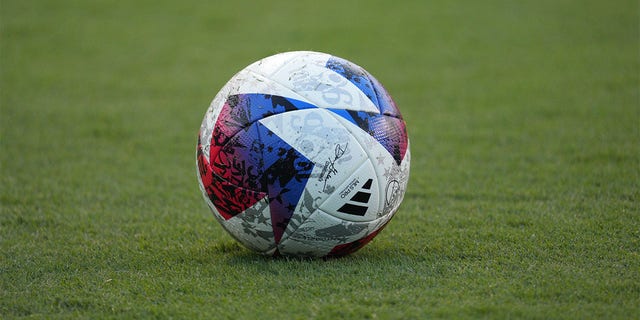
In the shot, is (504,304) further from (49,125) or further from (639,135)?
(49,125)

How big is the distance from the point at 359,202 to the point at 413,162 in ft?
13.0

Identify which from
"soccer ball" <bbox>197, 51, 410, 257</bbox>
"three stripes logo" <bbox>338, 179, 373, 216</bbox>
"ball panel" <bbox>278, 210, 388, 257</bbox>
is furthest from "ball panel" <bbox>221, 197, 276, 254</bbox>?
"three stripes logo" <bbox>338, 179, 373, 216</bbox>

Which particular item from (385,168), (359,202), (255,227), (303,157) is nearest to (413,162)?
(385,168)

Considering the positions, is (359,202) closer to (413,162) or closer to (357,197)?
(357,197)

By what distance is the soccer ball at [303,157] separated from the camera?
5426 mm

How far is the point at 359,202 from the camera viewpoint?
219 inches

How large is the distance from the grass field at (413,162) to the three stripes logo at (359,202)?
0.42 meters

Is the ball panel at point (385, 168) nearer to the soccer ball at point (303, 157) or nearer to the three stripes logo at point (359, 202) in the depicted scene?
the soccer ball at point (303, 157)

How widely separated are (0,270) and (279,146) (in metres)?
2.33

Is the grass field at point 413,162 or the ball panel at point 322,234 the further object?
the ball panel at point 322,234

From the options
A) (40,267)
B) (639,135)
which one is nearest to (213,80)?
(639,135)

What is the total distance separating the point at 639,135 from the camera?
9836mm

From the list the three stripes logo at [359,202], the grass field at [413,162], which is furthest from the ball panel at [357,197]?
the grass field at [413,162]

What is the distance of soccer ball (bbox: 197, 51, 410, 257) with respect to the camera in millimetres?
5426
